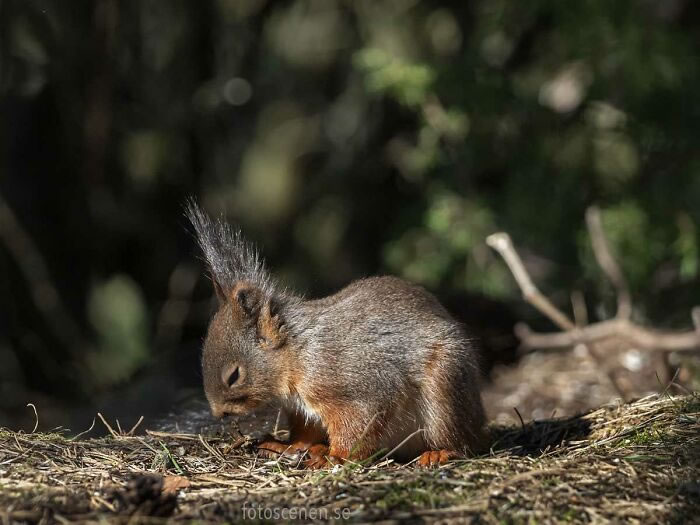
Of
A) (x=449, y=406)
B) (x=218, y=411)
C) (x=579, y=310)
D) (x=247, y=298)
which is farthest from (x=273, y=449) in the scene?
(x=579, y=310)

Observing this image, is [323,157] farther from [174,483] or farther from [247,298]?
[174,483]

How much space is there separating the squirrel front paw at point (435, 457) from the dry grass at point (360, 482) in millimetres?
118

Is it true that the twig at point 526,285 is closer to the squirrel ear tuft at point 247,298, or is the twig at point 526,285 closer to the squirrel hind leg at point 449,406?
the squirrel hind leg at point 449,406

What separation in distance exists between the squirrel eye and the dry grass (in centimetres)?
26

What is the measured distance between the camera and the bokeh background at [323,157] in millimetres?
6637

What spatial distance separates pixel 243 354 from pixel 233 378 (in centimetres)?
11

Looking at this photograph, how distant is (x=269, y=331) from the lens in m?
4.01

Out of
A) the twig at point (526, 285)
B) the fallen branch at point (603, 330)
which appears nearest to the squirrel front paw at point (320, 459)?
the fallen branch at point (603, 330)

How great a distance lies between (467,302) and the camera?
21.0ft

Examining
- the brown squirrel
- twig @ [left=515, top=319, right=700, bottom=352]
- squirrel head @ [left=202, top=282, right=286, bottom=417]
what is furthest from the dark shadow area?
squirrel head @ [left=202, top=282, right=286, bottom=417]

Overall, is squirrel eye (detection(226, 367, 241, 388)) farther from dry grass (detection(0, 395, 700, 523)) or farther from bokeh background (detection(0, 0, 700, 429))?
bokeh background (detection(0, 0, 700, 429))

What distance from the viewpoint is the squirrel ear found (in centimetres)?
399

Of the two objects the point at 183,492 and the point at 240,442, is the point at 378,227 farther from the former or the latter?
the point at 183,492

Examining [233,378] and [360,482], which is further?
[233,378]
